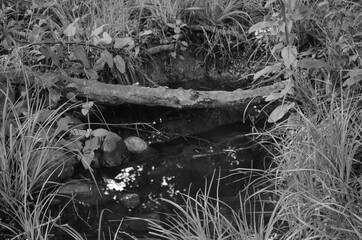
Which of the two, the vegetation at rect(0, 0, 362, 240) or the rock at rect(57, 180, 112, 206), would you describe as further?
the rock at rect(57, 180, 112, 206)

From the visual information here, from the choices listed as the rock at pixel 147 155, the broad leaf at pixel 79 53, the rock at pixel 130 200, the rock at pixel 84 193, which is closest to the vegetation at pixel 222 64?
the broad leaf at pixel 79 53

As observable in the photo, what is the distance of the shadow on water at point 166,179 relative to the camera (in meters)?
2.99

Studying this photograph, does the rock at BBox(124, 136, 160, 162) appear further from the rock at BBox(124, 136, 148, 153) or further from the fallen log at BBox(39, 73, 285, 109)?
the fallen log at BBox(39, 73, 285, 109)

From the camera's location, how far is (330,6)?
145 inches

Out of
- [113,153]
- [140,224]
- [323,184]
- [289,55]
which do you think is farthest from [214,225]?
[113,153]

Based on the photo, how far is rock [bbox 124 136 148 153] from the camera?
3686mm

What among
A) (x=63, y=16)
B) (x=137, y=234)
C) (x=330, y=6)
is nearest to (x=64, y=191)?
(x=137, y=234)

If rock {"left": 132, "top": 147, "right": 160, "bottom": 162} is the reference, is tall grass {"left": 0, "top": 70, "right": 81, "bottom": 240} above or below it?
above

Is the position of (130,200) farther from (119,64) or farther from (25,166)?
(119,64)

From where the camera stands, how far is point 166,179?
3381 millimetres

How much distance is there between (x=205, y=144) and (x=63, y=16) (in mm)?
1748

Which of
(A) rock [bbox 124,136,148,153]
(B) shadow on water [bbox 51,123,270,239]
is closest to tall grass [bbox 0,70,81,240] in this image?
(B) shadow on water [bbox 51,123,270,239]

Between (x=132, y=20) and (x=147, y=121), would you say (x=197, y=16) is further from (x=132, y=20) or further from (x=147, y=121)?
(x=147, y=121)

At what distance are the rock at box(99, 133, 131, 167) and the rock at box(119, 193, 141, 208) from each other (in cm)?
40
